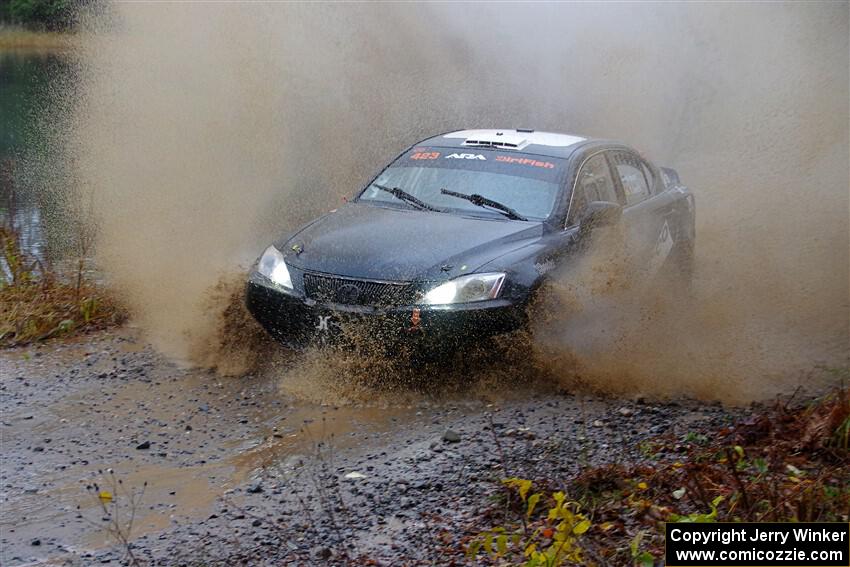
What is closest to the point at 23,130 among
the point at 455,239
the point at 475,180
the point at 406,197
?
the point at 406,197

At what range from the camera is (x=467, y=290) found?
241 inches

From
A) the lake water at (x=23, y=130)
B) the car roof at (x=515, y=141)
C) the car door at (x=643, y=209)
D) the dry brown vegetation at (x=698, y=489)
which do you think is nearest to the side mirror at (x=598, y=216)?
the car door at (x=643, y=209)

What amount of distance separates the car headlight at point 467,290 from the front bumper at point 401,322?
0.15ft

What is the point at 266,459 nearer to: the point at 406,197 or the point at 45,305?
the point at 406,197

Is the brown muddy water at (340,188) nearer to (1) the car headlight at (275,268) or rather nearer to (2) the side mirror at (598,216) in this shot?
(2) the side mirror at (598,216)

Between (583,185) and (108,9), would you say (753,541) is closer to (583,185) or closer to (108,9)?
(583,185)

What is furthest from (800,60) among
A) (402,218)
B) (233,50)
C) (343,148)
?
(402,218)

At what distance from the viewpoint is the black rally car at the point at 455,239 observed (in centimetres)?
610

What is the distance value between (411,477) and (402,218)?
7.87ft

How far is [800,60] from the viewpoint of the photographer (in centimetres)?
1709

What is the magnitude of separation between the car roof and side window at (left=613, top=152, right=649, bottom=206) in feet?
1.24

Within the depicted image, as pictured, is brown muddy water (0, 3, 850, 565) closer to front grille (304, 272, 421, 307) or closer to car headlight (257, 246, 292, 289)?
front grille (304, 272, 421, 307)

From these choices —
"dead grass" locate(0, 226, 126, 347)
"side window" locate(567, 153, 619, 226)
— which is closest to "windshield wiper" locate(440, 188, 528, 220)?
"side window" locate(567, 153, 619, 226)

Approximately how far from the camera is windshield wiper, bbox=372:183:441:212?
722 centimetres
